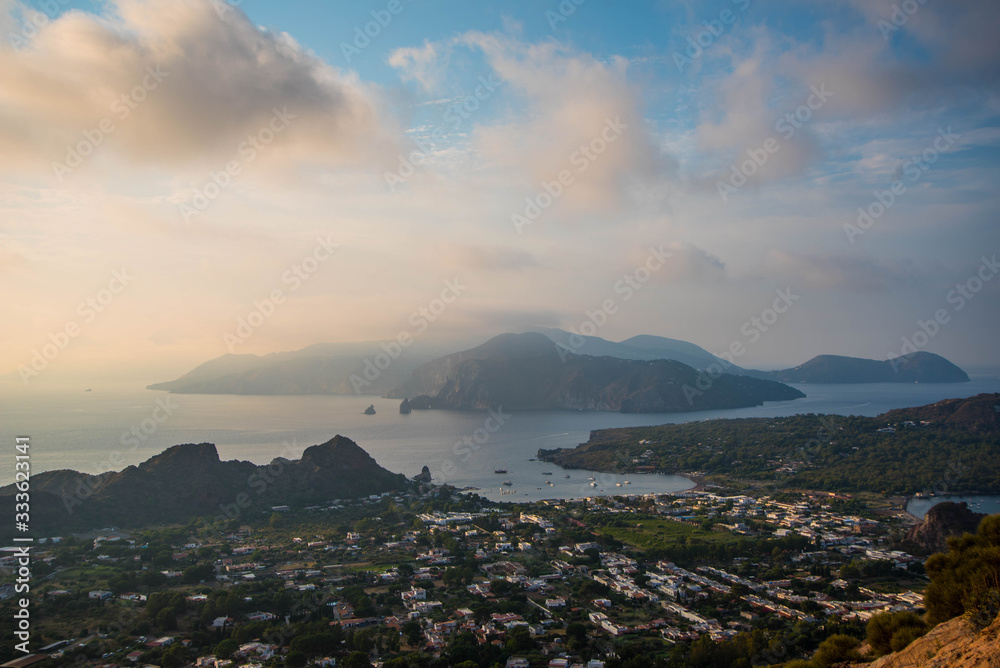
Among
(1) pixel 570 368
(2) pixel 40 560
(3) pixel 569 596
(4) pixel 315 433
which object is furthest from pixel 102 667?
(1) pixel 570 368

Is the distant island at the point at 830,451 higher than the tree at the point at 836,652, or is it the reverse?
the tree at the point at 836,652

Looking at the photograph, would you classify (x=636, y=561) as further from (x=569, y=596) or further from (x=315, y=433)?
(x=315, y=433)

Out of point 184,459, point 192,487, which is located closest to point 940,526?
point 192,487

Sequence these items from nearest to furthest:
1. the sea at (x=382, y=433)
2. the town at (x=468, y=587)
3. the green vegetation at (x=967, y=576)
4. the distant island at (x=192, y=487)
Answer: the green vegetation at (x=967, y=576)
the town at (x=468, y=587)
the distant island at (x=192, y=487)
the sea at (x=382, y=433)

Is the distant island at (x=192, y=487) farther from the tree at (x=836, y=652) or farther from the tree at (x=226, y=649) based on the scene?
the tree at (x=836, y=652)

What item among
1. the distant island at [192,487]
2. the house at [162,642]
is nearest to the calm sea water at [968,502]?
the distant island at [192,487]

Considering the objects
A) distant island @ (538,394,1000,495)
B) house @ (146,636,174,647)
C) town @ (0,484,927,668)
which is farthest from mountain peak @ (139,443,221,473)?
distant island @ (538,394,1000,495)

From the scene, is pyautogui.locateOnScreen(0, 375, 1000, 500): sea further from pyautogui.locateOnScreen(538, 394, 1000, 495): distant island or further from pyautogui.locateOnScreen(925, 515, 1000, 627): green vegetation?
pyautogui.locateOnScreen(925, 515, 1000, 627): green vegetation
